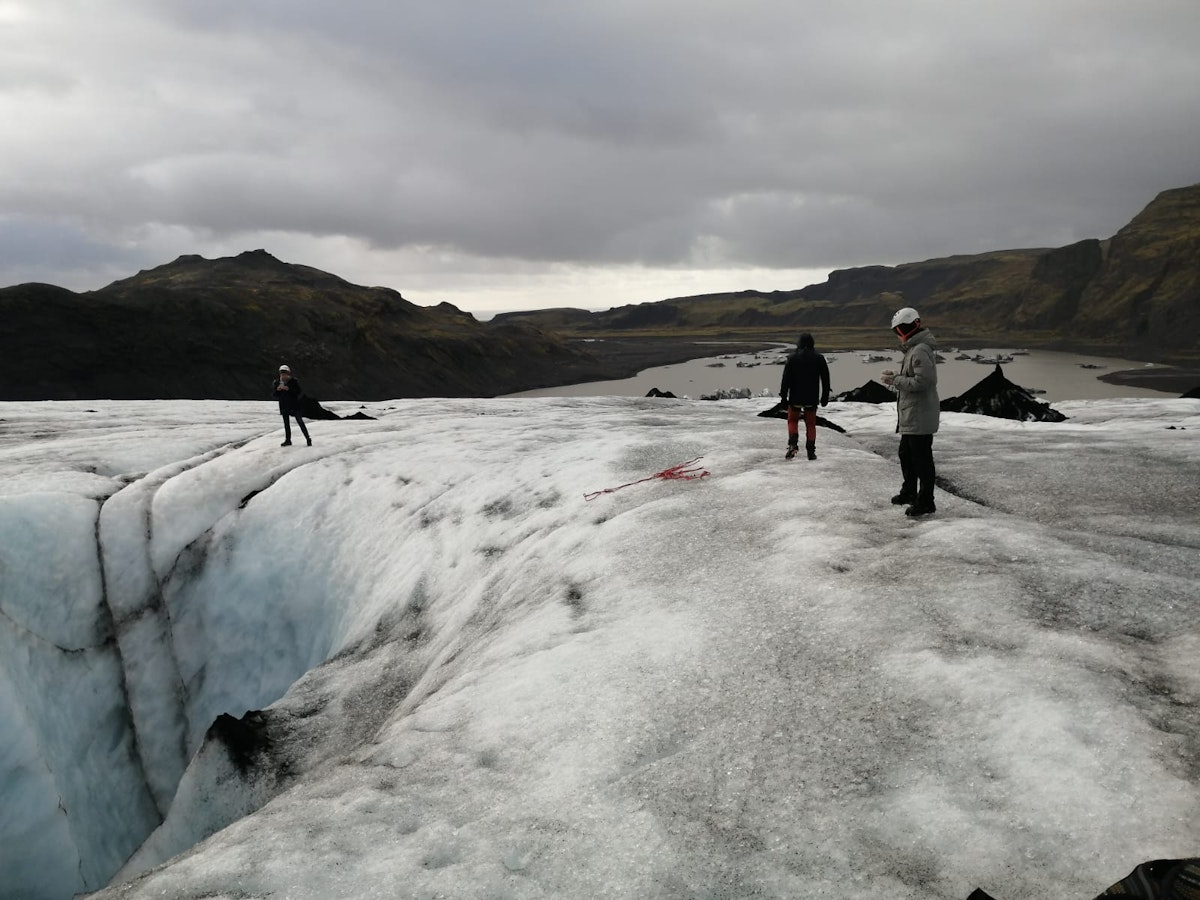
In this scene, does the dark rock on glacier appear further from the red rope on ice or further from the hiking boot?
the hiking boot

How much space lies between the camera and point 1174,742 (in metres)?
4.55

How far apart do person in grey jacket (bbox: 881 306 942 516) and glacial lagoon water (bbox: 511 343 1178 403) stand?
153 ft

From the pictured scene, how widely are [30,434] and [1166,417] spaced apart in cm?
3479

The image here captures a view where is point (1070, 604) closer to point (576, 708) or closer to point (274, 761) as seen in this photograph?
point (576, 708)

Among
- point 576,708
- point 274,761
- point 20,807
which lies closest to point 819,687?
point 576,708

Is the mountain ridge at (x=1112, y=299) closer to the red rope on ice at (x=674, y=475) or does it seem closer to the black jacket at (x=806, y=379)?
the black jacket at (x=806, y=379)

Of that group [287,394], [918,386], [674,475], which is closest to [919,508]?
[918,386]

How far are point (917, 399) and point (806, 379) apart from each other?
3.86m

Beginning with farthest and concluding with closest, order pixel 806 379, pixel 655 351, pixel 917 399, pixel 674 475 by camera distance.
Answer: pixel 655 351
pixel 674 475
pixel 806 379
pixel 917 399

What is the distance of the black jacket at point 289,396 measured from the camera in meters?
17.2

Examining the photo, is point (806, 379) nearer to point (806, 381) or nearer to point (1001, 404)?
point (806, 381)

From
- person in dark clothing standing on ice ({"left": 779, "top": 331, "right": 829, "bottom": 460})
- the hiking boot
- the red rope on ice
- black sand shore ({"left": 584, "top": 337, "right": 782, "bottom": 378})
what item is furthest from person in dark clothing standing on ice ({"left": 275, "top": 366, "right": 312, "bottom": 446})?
black sand shore ({"left": 584, "top": 337, "right": 782, "bottom": 378})

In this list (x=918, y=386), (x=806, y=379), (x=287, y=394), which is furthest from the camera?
(x=287, y=394)

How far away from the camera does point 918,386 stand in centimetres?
874
